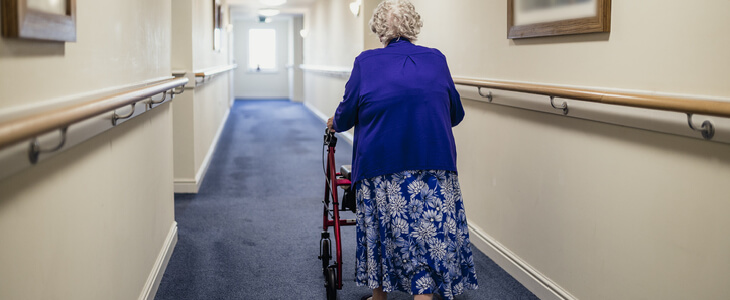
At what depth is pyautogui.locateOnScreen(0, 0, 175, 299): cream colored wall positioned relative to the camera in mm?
1514

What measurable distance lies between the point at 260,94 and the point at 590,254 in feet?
65.1

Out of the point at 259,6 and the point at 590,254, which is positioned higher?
the point at 259,6

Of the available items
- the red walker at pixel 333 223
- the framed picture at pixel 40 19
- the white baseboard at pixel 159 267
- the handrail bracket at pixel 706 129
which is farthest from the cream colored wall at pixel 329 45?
the framed picture at pixel 40 19

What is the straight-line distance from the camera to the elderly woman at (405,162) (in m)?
2.67

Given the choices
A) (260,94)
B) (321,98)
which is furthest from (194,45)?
(260,94)

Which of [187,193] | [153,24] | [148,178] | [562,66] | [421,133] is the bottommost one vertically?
[187,193]

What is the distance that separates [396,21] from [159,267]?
6.43 feet

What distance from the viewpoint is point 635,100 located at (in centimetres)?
229

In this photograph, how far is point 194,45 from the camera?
6043mm

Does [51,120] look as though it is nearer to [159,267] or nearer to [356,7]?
[159,267]

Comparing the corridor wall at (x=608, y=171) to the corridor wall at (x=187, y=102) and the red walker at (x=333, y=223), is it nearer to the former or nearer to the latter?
the red walker at (x=333, y=223)

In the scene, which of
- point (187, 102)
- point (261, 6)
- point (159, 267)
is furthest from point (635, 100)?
point (261, 6)

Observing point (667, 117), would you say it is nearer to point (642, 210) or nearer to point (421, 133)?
point (642, 210)

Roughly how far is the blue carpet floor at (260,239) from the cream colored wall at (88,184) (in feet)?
1.30
